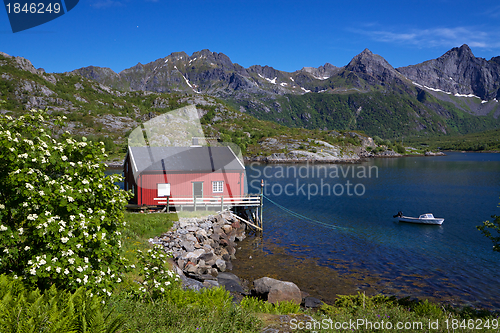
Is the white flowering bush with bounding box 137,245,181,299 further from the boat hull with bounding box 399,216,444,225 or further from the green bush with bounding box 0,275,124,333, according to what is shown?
the boat hull with bounding box 399,216,444,225

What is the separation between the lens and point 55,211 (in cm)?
746

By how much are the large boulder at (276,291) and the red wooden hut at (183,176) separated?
14.9 m

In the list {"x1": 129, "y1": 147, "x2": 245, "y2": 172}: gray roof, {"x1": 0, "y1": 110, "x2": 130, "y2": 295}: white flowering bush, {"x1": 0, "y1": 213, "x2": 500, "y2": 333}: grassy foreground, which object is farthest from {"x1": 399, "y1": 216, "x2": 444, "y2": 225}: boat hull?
{"x1": 0, "y1": 110, "x2": 130, "y2": 295}: white flowering bush

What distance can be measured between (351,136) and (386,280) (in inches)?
7337

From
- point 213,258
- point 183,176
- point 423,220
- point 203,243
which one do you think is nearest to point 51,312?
point 213,258

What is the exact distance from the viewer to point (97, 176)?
8.11 m

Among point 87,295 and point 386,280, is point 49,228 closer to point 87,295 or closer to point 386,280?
point 87,295

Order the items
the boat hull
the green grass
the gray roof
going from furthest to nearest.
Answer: the boat hull, the gray roof, the green grass

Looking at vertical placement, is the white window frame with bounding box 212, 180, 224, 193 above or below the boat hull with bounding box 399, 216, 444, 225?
above

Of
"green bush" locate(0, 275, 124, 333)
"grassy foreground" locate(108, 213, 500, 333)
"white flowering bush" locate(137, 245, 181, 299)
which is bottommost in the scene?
"grassy foreground" locate(108, 213, 500, 333)

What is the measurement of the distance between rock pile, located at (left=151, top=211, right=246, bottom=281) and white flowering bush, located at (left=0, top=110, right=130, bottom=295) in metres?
11.9

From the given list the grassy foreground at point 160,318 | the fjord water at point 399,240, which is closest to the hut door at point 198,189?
the fjord water at point 399,240

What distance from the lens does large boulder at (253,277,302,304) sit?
1677 centimetres

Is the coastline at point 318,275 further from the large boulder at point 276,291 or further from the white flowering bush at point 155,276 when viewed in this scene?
the white flowering bush at point 155,276
